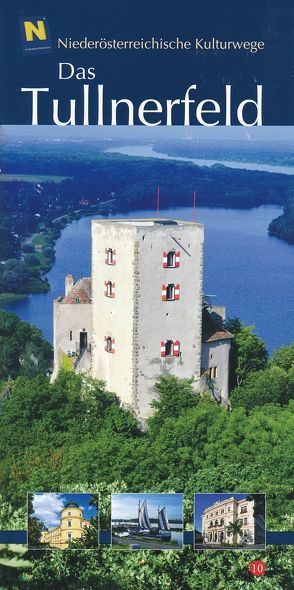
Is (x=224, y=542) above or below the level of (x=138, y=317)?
below

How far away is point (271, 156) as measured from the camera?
26.6 meters

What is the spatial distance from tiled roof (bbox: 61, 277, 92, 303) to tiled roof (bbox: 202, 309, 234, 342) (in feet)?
7.08

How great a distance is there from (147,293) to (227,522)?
6.71m

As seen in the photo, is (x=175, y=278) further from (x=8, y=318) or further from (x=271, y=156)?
(x=8, y=318)

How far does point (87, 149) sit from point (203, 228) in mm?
2419

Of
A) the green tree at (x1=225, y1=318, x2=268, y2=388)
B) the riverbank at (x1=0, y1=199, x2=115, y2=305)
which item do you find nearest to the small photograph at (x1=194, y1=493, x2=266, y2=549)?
the green tree at (x1=225, y1=318, x2=268, y2=388)

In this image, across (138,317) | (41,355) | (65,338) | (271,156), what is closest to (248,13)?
(271,156)

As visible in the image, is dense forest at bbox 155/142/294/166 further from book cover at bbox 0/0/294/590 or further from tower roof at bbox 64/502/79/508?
tower roof at bbox 64/502/79/508

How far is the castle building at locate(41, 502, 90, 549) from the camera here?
20250 mm

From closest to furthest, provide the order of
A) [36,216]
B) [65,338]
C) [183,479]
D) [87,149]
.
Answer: [183,479], [87,149], [65,338], [36,216]

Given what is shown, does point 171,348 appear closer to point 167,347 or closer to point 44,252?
point 167,347

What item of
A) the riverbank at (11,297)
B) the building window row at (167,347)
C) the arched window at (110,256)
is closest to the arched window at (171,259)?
the arched window at (110,256)

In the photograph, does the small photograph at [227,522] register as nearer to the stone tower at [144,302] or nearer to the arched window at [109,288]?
the stone tower at [144,302]

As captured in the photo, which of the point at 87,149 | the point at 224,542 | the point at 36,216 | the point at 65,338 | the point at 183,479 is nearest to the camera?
the point at 224,542
